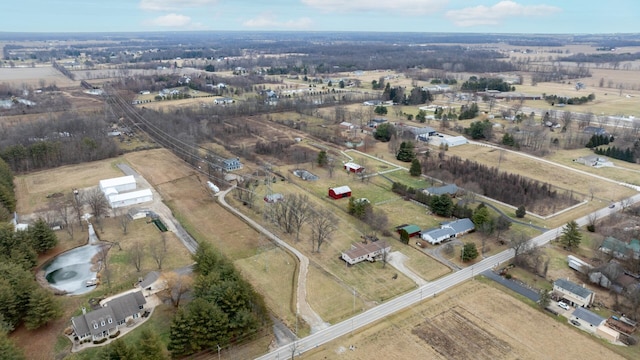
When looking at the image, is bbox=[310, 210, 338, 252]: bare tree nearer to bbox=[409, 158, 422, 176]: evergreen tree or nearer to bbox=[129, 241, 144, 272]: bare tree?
bbox=[129, 241, 144, 272]: bare tree

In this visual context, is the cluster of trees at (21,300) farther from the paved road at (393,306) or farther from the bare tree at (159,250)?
the paved road at (393,306)

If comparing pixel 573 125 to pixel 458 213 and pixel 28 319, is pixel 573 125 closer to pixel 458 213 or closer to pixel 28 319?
pixel 458 213

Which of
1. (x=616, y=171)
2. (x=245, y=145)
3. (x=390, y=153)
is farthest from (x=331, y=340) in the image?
(x=616, y=171)

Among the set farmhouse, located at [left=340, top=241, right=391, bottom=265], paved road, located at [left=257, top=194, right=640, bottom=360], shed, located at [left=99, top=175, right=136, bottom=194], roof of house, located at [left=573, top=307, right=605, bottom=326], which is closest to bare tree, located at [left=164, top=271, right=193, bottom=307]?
paved road, located at [left=257, top=194, right=640, bottom=360]

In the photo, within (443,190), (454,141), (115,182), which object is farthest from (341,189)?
(454,141)

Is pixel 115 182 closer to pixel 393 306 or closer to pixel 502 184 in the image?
pixel 393 306
